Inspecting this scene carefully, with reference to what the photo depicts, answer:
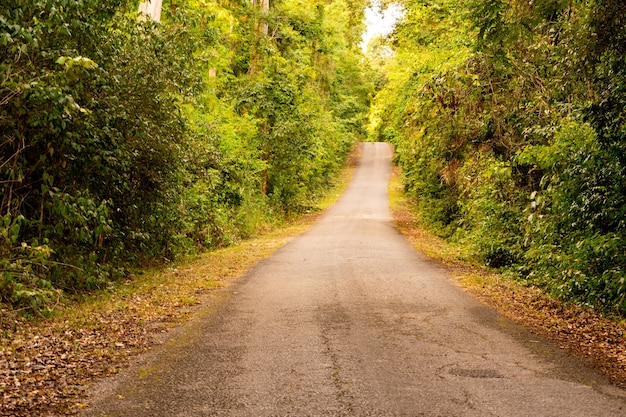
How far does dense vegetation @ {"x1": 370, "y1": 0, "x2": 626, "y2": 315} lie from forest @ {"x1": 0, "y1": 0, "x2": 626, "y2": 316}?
41 mm

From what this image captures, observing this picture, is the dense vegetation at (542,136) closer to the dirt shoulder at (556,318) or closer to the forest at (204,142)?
the forest at (204,142)

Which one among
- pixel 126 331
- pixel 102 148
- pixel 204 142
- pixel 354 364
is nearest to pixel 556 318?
pixel 354 364

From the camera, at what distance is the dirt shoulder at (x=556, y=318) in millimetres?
7352

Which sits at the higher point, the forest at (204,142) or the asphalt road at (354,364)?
the forest at (204,142)

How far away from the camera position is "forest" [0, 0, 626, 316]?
8.47 meters

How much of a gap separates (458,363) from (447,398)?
126 cm

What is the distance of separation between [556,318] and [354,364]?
173 inches

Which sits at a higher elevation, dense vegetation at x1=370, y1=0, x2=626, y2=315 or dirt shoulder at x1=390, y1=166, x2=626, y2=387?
dense vegetation at x1=370, y1=0, x2=626, y2=315

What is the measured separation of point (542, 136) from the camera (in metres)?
12.6

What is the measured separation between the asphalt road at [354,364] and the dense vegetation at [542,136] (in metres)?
1.88

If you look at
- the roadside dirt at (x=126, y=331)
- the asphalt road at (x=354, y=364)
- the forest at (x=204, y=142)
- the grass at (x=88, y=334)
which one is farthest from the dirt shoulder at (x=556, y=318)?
the grass at (x=88, y=334)

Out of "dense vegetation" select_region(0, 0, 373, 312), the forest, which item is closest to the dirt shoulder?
the forest

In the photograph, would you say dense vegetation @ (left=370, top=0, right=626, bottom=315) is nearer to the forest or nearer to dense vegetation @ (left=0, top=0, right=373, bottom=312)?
the forest

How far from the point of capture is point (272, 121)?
98.6ft
